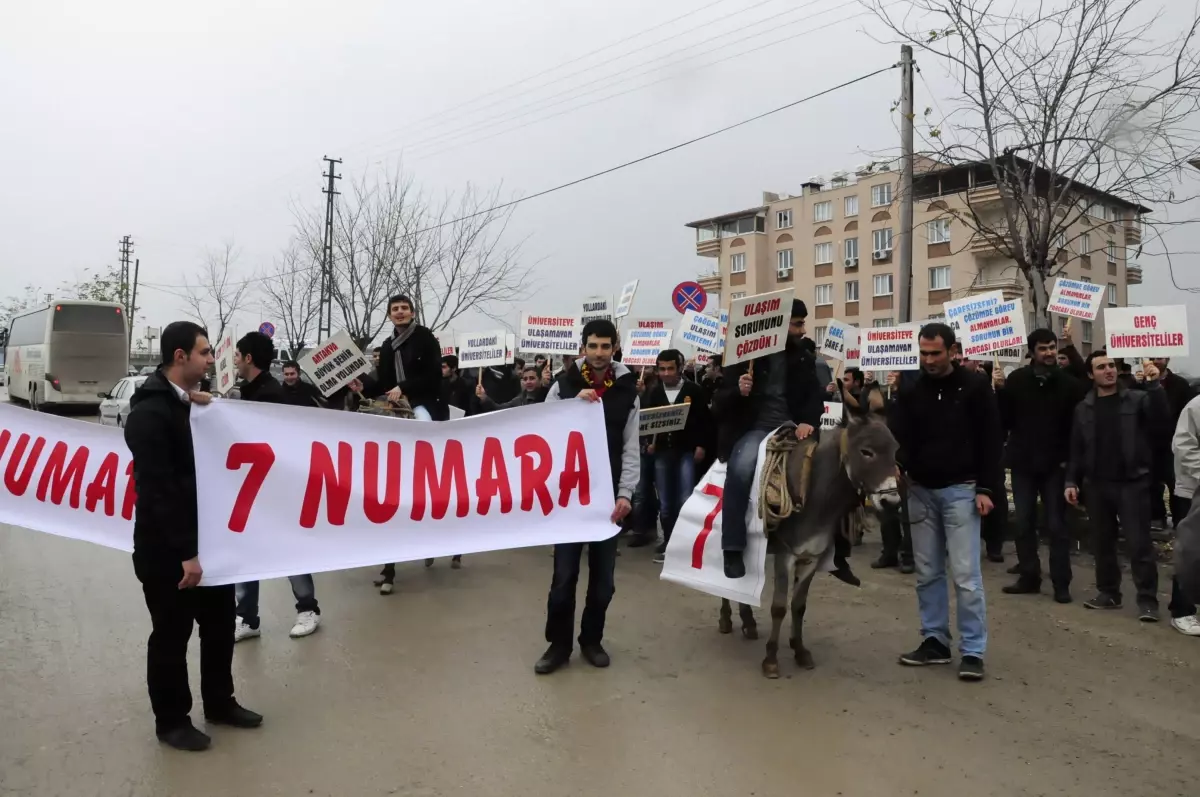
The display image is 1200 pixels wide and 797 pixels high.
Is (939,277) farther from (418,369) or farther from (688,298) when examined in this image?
(418,369)

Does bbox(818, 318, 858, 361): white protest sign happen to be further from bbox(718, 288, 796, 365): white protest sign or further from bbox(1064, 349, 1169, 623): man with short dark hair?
bbox(718, 288, 796, 365): white protest sign

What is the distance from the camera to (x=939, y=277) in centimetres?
5206

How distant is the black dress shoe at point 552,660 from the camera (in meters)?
5.57

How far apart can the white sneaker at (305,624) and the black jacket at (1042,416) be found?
6.26m

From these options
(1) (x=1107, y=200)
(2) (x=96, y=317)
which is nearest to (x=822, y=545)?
(1) (x=1107, y=200)

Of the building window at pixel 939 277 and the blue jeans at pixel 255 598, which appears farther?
the building window at pixel 939 277

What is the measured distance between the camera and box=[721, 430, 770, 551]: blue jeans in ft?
19.5

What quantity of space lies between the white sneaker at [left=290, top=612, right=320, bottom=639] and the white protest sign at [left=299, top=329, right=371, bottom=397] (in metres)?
3.18

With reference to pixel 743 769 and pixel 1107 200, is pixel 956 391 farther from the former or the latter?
pixel 1107 200

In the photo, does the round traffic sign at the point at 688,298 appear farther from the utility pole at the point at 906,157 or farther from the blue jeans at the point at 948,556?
the blue jeans at the point at 948,556

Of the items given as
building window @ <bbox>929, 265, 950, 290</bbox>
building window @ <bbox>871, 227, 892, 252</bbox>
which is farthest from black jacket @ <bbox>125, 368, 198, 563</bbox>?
building window @ <bbox>871, 227, 892, 252</bbox>

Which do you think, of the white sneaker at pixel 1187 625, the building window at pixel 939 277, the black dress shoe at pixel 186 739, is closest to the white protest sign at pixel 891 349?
the white sneaker at pixel 1187 625

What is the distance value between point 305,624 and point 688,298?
9.52 meters

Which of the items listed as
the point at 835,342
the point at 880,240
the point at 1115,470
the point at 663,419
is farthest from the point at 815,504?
the point at 880,240
